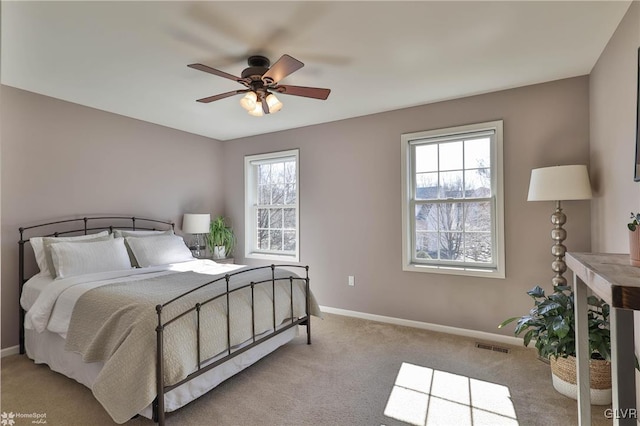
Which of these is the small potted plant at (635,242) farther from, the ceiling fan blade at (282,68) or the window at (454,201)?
the window at (454,201)

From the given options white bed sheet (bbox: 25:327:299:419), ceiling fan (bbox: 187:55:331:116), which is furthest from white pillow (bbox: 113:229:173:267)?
ceiling fan (bbox: 187:55:331:116)

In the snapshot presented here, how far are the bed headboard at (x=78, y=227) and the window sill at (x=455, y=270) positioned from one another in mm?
3256

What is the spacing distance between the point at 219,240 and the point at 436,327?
3.15 metres

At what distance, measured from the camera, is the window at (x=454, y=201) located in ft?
10.7

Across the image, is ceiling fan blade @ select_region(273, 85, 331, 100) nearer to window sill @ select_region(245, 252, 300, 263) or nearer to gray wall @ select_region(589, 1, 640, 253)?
gray wall @ select_region(589, 1, 640, 253)

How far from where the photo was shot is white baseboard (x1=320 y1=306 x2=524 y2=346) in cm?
312

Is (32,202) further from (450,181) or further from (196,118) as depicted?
(450,181)

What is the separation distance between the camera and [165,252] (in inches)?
139

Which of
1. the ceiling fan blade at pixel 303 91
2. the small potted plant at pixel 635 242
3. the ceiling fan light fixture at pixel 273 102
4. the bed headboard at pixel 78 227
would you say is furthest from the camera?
the bed headboard at pixel 78 227

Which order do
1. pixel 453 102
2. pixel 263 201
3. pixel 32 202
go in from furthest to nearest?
pixel 263 201 → pixel 453 102 → pixel 32 202

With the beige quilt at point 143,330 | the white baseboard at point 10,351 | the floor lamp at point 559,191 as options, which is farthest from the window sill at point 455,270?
the white baseboard at point 10,351

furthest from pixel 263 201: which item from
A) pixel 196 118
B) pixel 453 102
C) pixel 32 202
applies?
pixel 453 102

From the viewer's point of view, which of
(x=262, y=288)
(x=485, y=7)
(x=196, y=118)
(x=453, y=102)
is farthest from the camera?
(x=196, y=118)

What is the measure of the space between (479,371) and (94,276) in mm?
3372
